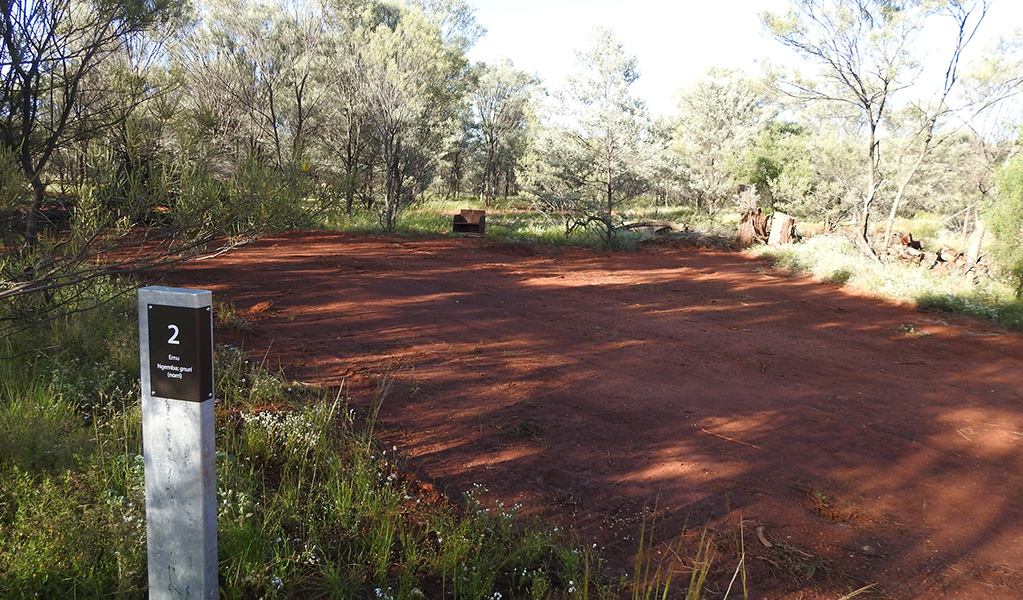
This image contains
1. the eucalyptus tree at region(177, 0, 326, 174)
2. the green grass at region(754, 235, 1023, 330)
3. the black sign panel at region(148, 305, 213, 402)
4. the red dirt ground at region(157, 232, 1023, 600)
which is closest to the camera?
the black sign panel at region(148, 305, 213, 402)

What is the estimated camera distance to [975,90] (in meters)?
15.8

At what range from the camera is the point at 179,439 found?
229 centimetres

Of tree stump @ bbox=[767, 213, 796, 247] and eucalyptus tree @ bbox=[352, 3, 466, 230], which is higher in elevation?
eucalyptus tree @ bbox=[352, 3, 466, 230]

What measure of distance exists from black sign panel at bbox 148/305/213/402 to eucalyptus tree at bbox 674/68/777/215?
2651 centimetres

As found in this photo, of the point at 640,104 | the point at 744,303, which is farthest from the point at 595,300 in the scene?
the point at 640,104

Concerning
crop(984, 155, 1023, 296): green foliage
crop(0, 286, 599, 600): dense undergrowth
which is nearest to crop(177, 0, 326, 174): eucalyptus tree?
crop(0, 286, 599, 600): dense undergrowth

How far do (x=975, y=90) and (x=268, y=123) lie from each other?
67.0 feet

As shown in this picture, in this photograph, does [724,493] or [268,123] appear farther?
[268,123]

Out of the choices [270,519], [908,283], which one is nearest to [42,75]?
[270,519]

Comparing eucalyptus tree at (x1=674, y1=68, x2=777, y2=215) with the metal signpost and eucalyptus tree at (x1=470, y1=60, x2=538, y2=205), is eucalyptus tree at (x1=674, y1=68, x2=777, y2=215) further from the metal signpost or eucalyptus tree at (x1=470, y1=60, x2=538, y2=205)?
the metal signpost

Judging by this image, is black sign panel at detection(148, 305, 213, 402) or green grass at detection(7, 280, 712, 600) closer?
black sign panel at detection(148, 305, 213, 402)

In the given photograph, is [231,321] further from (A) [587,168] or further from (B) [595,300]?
(A) [587,168]

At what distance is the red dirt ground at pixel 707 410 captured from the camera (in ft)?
11.6

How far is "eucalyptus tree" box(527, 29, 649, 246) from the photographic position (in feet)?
61.0
